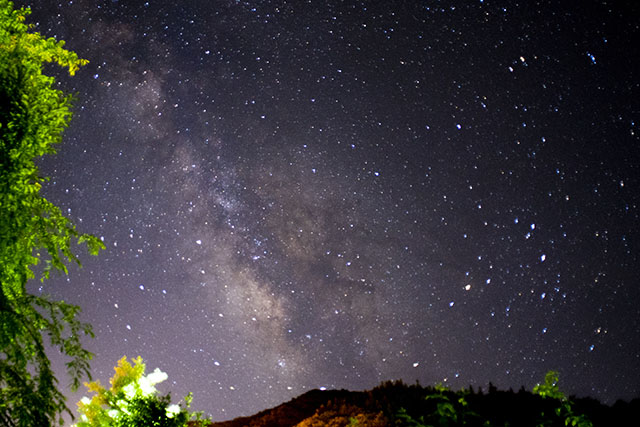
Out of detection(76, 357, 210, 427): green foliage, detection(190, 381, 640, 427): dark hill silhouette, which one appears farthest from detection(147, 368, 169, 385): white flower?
detection(190, 381, 640, 427): dark hill silhouette

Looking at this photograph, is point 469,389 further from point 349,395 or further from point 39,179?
point 39,179

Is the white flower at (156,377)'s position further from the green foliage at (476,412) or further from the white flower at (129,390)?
the green foliage at (476,412)

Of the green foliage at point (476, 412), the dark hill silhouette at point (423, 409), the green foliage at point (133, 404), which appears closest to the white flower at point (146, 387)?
the green foliage at point (133, 404)

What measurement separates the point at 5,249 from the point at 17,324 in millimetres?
830

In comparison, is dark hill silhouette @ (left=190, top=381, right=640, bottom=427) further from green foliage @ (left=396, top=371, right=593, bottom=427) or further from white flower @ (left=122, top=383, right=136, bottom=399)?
white flower @ (left=122, top=383, right=136, bottom=399)

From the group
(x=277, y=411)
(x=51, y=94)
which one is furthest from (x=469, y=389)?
(x=51, y=94)

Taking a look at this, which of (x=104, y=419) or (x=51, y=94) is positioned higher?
(x=51, y=94)

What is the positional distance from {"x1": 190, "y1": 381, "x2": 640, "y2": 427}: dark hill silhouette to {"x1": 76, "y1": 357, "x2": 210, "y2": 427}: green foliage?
110 inches

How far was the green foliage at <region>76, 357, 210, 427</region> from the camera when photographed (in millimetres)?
6016

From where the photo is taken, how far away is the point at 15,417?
4.28 metres

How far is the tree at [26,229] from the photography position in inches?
173

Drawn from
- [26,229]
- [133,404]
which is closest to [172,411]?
[133,404]

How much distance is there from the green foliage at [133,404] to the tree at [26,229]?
1.36m

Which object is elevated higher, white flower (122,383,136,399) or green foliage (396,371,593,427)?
white flower (122,383,136,399)
